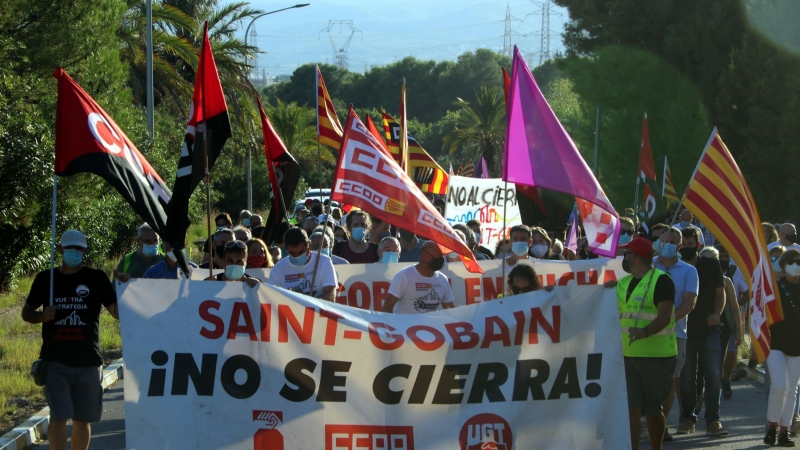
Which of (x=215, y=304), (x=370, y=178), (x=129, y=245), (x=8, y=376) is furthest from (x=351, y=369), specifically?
(x=129, y=245)

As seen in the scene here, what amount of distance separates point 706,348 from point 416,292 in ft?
9.14

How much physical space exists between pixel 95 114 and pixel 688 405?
545cm

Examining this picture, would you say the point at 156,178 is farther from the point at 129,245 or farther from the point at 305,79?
the point at 305,79

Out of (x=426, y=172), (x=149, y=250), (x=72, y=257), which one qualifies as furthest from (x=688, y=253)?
(x=426, y=172)

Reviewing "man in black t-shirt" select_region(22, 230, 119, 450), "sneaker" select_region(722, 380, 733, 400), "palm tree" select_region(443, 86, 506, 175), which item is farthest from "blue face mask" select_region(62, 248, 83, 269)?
"palm tree" select_region(443, 86, 506, 175)

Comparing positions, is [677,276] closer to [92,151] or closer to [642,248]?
[642,248]

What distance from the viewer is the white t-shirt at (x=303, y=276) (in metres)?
7.64

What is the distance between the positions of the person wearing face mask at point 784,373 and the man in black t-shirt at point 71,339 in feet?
17.3

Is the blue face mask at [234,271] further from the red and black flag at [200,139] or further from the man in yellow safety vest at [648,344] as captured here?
the man in yellow safety vest at [648,344]

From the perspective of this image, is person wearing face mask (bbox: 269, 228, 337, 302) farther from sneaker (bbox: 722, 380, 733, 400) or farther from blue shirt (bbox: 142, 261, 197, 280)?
sneaker (bbox: 722, 380, 733, 400)

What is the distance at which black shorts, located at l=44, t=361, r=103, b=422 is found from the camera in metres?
6.48

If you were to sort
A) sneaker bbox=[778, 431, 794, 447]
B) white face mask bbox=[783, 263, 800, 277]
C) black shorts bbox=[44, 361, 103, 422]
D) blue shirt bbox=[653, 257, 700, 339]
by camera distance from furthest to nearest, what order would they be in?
white face mask bbox=[783, 263, 800, 277] < sneaker bbox=[778, 431, 794, 447] < blue shirt bbox=[653, 257, 700, 339] < black shorts bbox=[44, 361, 103, 422]

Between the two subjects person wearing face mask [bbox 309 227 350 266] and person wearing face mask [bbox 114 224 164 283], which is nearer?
person wearing face mask [bbox 114 224 164 283]

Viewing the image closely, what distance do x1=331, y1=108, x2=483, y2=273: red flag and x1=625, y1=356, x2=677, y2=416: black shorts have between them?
60.0 inches
